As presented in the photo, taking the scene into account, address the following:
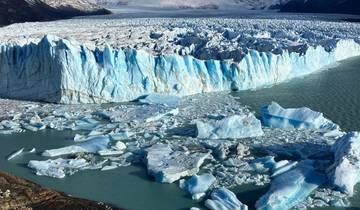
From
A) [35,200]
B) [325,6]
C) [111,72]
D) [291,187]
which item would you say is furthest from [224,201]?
[325,6]

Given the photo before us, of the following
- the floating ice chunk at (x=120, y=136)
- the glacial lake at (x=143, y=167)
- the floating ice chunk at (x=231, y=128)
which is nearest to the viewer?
the glacial lake at (x=143, y=167)

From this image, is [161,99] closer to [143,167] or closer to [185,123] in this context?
[185,123]

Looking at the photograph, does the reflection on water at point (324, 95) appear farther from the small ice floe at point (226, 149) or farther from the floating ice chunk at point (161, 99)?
the small ice floe at point (226, 149)

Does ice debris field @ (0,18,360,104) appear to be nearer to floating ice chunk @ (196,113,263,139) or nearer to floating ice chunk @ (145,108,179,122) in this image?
floating ice chunk @ (145,108,179,122)

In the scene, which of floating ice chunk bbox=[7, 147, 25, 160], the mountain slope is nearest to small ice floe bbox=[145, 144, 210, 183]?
floating ice chunk bbox=[7, 147, 25, 160]

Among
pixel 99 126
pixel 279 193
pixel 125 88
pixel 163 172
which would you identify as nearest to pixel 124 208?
pixel 163 172

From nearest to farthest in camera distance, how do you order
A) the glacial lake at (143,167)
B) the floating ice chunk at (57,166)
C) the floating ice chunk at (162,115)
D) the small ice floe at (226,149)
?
the glacial lake at (143,167) < the floating ice chunk at (57,166) < the small ice floe at (226,149) < the floating ice chunk at (162,115)

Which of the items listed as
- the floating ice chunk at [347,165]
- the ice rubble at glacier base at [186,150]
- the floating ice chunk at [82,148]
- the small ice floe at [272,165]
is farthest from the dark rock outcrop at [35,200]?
the floating ice chunk at [347,165]
